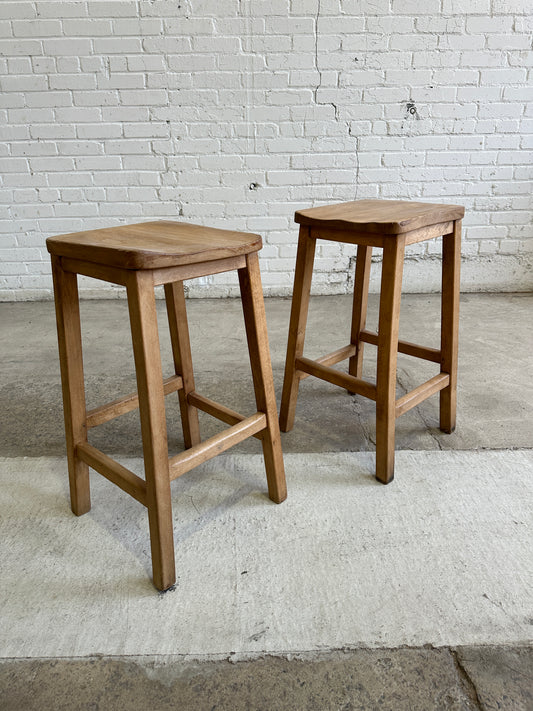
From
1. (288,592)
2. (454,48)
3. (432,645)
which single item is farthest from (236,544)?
(454,48)

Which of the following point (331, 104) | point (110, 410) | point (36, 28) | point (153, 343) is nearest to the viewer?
point (153, 343)

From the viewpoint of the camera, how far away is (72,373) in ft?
4.21

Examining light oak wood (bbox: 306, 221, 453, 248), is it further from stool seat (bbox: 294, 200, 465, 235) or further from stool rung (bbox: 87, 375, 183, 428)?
stool rung (bbox: 87, 375, 183, 428)

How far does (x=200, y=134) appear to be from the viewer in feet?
9.97

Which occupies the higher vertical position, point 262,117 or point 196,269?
point 262,117

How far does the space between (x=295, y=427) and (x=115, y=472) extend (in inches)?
30.7

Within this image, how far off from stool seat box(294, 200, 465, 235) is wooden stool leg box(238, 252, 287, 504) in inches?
12.8

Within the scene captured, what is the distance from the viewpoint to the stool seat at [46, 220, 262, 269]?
1.01m

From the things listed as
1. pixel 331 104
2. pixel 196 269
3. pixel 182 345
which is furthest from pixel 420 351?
pixel 331 104

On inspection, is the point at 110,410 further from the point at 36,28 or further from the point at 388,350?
the point at 36,28

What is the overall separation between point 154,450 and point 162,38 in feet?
8.81

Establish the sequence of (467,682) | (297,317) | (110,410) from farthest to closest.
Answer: (297,317) < (110,410) < (467,682)

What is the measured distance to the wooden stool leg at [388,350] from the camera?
1.38 metres

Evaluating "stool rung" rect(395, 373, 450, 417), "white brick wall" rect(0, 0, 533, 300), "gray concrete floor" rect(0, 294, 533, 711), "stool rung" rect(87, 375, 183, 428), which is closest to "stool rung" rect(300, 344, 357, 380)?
"gray concrete floor" rect(0, 294, 533, 711)
